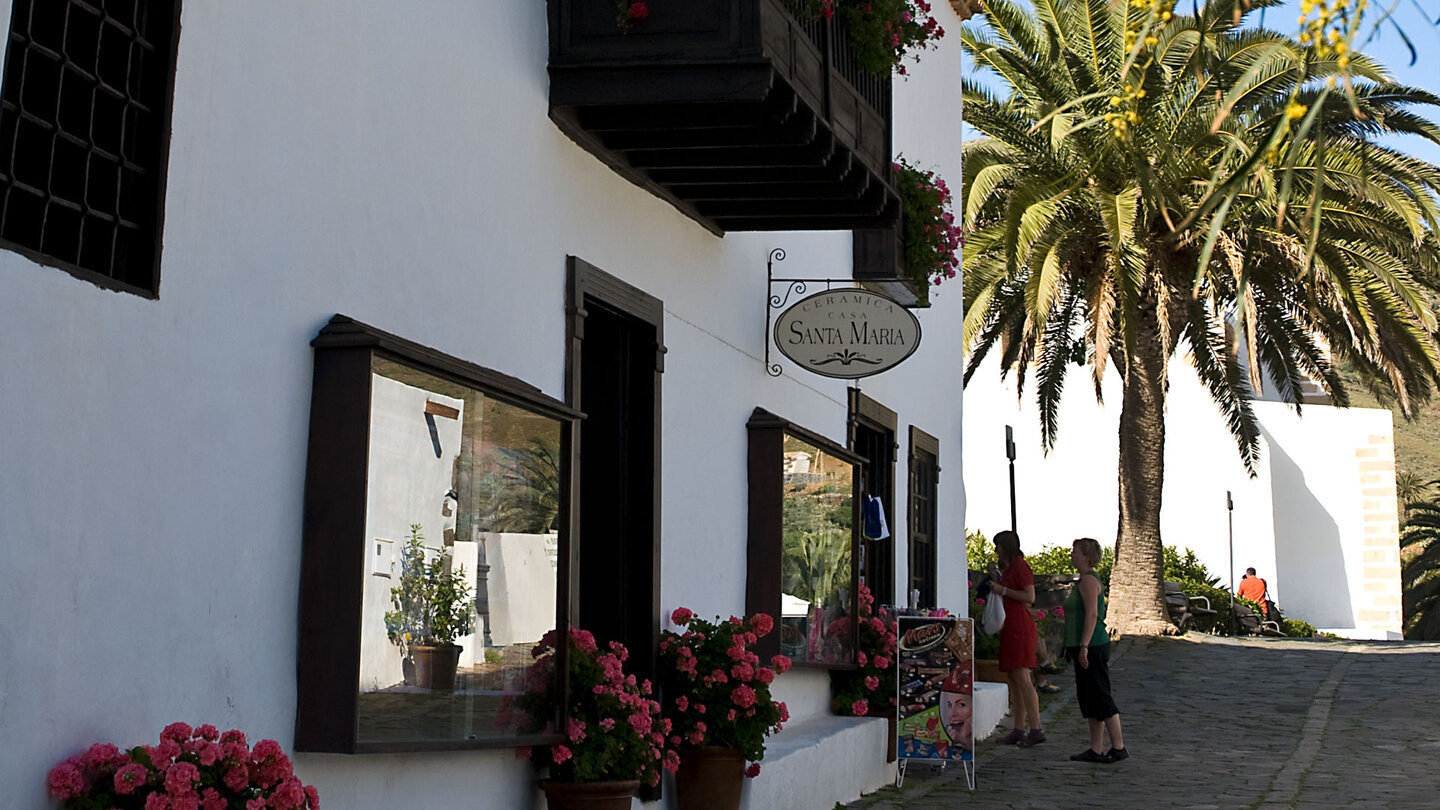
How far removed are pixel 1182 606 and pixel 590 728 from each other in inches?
735

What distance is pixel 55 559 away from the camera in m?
3.84

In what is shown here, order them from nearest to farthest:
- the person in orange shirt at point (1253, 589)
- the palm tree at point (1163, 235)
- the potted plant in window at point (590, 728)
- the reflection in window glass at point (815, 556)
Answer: the potted plant in window at point (590, 728), the reflection in window glass at point (815, 556), the palm tree at point (1163, 235), the person in orange shirt at point (1253, 589)

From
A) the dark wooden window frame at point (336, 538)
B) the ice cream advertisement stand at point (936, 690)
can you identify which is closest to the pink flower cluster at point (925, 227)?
the ice cream advertisement stand at point (936, 690)

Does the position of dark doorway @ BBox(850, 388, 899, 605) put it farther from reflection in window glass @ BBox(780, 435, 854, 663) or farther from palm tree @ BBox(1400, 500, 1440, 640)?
palm tree @ BBox(1400, 500, 1440, 640)

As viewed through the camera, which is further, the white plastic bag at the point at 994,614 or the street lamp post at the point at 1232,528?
the street lamp post at the point at 1232,528

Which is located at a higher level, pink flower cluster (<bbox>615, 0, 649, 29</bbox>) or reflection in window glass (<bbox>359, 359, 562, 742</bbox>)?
pink flower cluster (<bbox>615, 0, 649, 29</bbox>)

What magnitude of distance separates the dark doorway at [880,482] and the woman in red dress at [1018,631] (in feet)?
3.14

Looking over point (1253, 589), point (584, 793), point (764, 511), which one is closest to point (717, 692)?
point (584, 793)

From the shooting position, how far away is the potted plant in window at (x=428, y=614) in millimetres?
5352

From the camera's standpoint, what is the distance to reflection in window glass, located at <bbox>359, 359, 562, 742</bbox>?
5.18 meters

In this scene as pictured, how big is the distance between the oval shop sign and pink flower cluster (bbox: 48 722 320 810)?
19.5 ft

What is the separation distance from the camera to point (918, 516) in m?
14.8

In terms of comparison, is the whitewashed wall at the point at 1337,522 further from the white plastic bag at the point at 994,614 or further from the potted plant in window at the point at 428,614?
the potted plant in window at the point at 428,614

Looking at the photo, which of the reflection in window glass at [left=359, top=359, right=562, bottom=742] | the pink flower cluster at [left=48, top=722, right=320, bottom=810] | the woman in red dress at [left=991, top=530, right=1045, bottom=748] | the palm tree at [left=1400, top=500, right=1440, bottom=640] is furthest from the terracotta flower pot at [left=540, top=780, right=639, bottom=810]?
the palm tree at [left=1400, top=500, right=1440, bottom=640]
